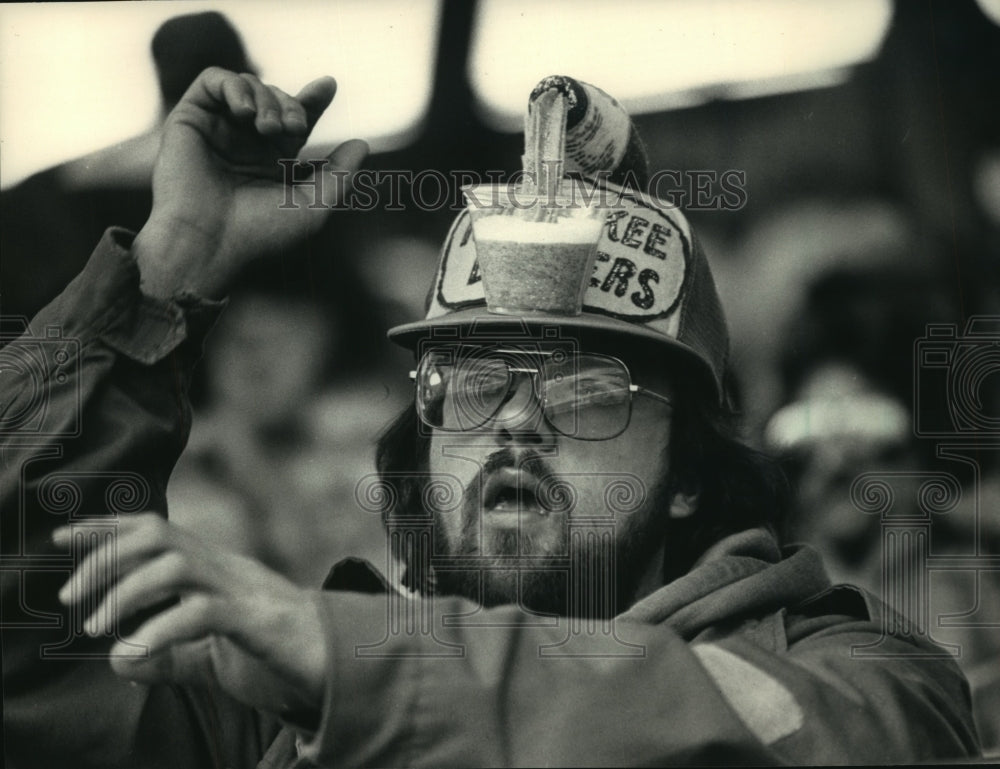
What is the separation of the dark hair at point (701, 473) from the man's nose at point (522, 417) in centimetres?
19

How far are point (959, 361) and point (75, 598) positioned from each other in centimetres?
209

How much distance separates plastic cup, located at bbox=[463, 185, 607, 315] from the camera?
291cm

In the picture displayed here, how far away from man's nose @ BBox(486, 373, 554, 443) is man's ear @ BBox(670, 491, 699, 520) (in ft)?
1.15

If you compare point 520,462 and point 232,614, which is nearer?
point 232,614

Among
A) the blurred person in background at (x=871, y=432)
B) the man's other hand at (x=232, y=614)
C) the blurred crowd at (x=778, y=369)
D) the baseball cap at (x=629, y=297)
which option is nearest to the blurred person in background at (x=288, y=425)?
the blurred crowd at (x=778, y=369)

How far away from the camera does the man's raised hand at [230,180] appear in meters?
3.17

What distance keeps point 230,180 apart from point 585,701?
4.83ft

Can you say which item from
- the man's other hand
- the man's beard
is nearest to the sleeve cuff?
the man's other hand

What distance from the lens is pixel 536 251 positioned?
2895 millimetres

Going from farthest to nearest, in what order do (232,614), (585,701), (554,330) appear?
(554,330)
(585,701)
(232,614)

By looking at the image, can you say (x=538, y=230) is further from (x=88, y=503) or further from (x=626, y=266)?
(x=88, y=503)

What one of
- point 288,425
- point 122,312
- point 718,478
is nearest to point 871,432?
point 718,478

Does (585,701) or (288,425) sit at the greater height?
(288,425)

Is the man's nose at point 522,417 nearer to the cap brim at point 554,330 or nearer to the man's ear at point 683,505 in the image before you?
the cap brim at point 554,330
